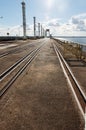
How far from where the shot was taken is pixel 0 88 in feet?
26.4

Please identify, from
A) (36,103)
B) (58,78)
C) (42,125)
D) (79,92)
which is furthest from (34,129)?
(58,78)

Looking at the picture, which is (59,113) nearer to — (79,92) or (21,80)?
(79,92)

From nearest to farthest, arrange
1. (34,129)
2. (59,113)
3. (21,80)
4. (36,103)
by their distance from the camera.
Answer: (34,129)
(59,113)
(36,103)
(21,80)

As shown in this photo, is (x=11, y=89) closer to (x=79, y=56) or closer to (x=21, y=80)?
(x=21, y=80)

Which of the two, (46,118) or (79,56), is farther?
(79,56)

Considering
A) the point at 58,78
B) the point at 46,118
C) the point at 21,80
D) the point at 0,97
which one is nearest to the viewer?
the point at 46,118

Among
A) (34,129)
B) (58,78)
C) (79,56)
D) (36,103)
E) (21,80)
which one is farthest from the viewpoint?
(79,56)

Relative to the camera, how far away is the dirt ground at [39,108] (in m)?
4.85

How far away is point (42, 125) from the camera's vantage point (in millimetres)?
4832

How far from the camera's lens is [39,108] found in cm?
595

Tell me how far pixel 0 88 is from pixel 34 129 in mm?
3739

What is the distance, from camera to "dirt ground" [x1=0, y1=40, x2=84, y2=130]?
15.9 feet

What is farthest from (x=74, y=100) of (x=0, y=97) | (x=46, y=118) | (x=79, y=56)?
Result: (x=79, y=56)

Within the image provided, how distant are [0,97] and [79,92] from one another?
285 cm
